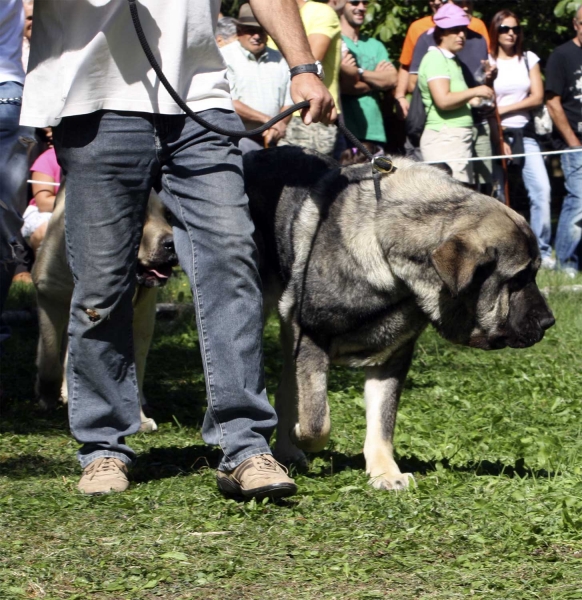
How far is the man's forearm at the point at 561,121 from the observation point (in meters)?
9.69

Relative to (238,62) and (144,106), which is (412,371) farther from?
(144,106)

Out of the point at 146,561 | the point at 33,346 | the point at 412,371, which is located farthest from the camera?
the point at 33,346

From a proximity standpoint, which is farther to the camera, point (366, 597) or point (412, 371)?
point (412, 371)

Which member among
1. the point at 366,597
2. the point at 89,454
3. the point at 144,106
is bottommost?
the point at 89,454

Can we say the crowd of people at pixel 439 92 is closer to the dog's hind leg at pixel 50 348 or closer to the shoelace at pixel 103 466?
the dog's hind leg at pixel 50 348

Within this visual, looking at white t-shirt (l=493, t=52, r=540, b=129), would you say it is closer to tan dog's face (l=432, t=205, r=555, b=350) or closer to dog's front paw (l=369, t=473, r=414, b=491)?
tan dog's face (l=432, t=205, r=555, b=350)

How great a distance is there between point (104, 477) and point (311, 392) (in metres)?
0.91

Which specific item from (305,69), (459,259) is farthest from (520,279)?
(305,69)

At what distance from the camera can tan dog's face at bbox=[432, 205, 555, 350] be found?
3857 millimetres

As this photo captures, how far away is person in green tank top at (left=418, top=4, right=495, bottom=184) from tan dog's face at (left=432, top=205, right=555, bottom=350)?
4.62m

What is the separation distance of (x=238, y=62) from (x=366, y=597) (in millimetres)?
5520

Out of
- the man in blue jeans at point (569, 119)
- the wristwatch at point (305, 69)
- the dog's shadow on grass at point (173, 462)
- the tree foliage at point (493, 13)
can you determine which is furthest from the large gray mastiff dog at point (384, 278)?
the tree foliage at point (493, 13)

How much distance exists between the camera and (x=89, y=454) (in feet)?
13.0

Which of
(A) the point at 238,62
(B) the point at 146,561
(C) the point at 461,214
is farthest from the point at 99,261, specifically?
(A) the point at 238,62
